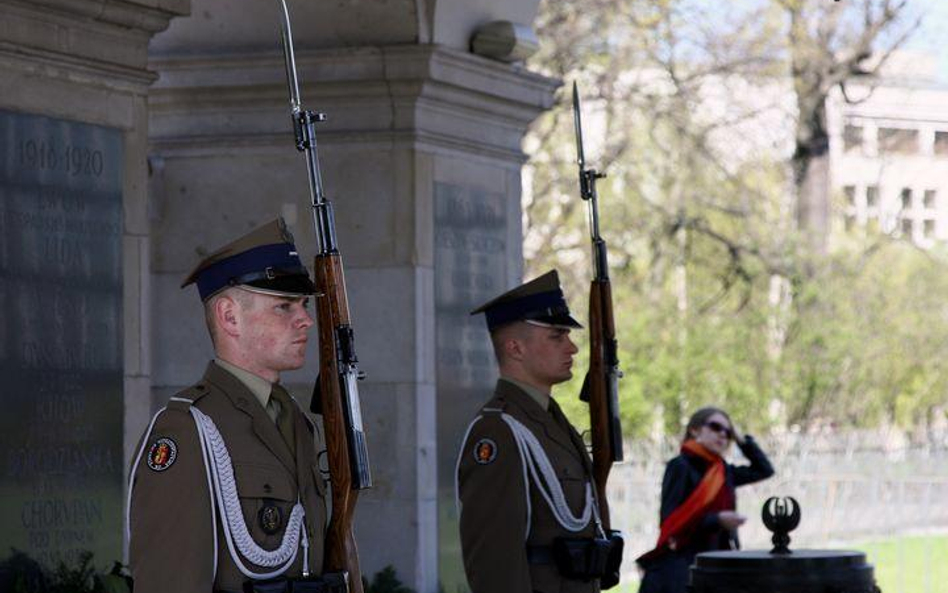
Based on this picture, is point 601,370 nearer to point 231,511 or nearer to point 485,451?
point 485,451

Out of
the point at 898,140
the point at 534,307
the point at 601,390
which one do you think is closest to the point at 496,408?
the point at 534,307

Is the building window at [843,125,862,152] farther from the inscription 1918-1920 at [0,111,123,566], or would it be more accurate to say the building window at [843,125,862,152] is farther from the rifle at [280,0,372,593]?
the rifle at [280,0,372,593]

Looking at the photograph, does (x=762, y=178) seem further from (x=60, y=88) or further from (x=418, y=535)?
(x=60, y=88)

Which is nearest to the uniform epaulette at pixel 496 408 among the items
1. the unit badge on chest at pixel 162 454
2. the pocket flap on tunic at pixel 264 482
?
the pocket flap on tunic at pixel 264 482

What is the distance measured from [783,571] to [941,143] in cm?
3322

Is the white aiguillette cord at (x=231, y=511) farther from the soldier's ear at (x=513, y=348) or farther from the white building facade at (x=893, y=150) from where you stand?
the white building facade at (x=893, y=150)

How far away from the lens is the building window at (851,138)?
26828mm

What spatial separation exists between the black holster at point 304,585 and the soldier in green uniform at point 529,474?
56.4 inches

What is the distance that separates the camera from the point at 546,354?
6.40m

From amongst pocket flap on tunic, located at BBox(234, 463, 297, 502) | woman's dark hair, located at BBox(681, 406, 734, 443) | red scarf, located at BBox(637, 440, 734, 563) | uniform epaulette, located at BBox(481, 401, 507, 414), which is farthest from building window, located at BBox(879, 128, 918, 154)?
pocket flap on tunic, located at BBox(234, 463, 297, 502)

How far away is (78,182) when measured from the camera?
6027mm

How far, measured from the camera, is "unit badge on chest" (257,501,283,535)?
4.39 m

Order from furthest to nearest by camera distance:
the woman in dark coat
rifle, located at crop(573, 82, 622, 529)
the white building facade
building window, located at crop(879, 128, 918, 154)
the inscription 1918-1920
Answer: building window, located at crop(879, 128, 918, 154) < the white building facade < the woman in dark coat < rifle, located at crop(573, 82, 622, 529) < the inscription 1918-1920

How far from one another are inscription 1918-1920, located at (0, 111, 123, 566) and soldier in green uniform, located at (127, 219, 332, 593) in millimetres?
1379
